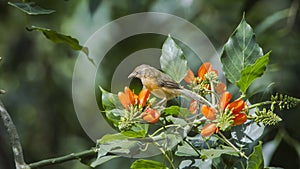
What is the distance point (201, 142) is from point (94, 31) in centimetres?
132

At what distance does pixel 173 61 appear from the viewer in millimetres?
938

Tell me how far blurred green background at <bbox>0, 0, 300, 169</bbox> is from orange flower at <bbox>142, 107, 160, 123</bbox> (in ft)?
3.12

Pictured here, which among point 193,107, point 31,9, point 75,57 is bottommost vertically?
point 75,57

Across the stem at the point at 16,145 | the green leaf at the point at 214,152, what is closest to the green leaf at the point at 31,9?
the stem at the point at 16,145

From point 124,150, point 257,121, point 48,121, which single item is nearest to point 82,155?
point 124,150

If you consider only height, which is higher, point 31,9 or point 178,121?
point 31,9

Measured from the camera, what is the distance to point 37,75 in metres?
2.93

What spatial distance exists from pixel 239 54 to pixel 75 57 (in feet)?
6.41

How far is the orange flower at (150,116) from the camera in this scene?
Result: 821mm

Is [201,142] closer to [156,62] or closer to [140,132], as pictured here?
[140,132]

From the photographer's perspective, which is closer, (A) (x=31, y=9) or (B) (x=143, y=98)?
(B) (x=143, y=98)

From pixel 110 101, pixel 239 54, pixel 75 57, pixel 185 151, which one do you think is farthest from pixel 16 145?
pixel 75 57

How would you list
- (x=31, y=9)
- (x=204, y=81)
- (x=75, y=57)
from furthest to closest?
(x=75, y=57) < (x=31, y=9) < (x=204, y=81)

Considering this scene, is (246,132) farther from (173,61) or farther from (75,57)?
(75,57)
